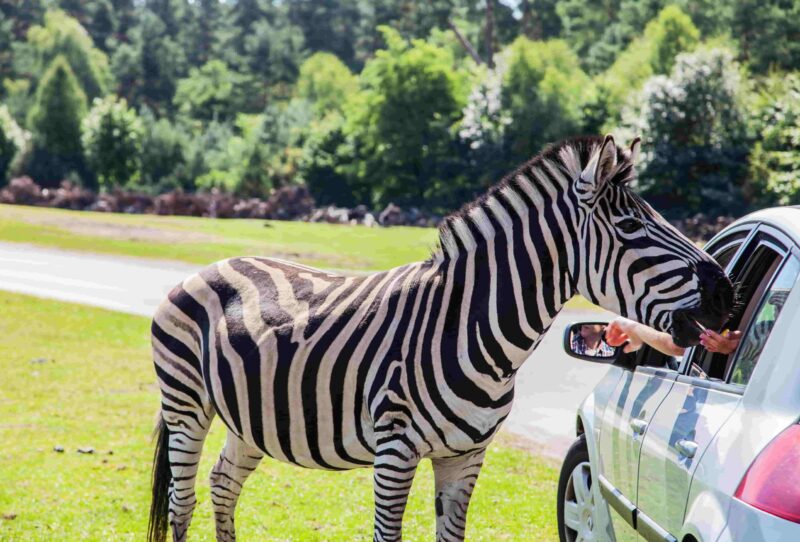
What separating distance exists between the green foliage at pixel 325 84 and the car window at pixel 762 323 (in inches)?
2679

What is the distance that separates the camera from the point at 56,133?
180 feet

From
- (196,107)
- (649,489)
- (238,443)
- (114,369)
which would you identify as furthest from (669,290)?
(196,107)

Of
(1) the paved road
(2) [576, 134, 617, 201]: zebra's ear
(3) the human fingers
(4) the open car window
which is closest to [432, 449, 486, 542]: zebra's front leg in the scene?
(3) the human fingers

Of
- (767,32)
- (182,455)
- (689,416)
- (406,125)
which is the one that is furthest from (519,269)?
A: (767,32)

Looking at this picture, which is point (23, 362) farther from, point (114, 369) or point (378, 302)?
point (378, 302)

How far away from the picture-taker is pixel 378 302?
486 centimetres

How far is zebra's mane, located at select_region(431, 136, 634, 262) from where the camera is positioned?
4367 mm

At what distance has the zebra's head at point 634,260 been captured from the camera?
3967mm

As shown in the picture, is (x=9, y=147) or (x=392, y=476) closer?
(x=392, y=476)

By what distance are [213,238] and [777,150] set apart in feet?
66.2

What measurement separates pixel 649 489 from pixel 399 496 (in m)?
1.21

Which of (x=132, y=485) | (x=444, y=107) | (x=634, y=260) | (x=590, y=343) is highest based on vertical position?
(x=444, y=107)

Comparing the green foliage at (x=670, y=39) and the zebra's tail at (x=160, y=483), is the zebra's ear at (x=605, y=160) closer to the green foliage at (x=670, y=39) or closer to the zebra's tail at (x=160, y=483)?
the zebra's tail at (x=160, y=483)

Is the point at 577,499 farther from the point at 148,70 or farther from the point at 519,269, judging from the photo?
the point at 148,70
